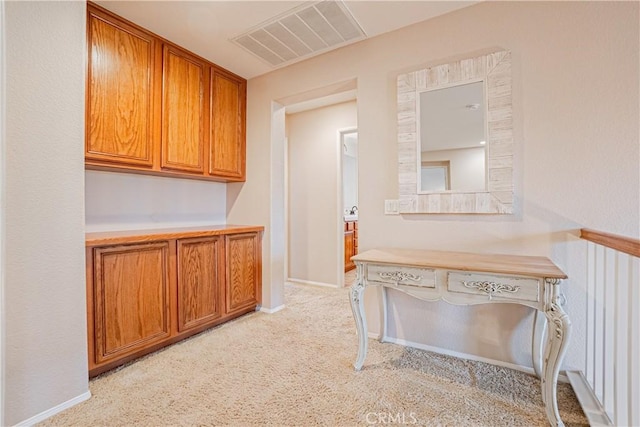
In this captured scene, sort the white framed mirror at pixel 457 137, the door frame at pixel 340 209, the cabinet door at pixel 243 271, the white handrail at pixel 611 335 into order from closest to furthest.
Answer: the white handrail at pixel 611 335 → the white framed mirror at pixel 457 137 → the cabinet door at pixel 243 271 → the door frame at pixel 340 209

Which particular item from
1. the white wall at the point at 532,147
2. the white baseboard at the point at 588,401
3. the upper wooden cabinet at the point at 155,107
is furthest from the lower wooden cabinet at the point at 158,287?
the white baseboard at the point at 588,401

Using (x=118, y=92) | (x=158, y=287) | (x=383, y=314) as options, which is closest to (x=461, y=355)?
(x=383, y=314)

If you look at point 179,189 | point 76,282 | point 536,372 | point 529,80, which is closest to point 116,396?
point 76,282

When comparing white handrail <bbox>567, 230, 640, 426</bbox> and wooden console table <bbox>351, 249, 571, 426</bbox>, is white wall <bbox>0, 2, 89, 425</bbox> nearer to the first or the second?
wooden console table <bbox>351, 249, 571, 426</bbox>

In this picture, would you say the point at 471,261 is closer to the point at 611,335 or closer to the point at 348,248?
the point at 611,335

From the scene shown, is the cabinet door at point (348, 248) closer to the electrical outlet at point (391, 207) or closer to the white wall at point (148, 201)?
the white wall at point (148, 201)

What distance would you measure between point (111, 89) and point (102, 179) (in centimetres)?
69

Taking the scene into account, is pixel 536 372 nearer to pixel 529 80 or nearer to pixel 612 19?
pixel 529 80

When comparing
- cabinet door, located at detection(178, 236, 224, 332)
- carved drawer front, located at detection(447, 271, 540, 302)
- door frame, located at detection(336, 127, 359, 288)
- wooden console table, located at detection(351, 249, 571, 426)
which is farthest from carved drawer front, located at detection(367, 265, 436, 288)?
door frame, located at detection(336, 127, 359, 288)

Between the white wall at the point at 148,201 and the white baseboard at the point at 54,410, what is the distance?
115cm

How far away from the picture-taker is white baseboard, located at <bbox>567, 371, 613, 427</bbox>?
1.39 m

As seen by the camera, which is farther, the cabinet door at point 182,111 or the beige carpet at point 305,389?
the cabinet door at point 182,111

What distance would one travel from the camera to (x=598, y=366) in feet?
5.34

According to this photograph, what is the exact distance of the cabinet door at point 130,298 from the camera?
1.84 metres
